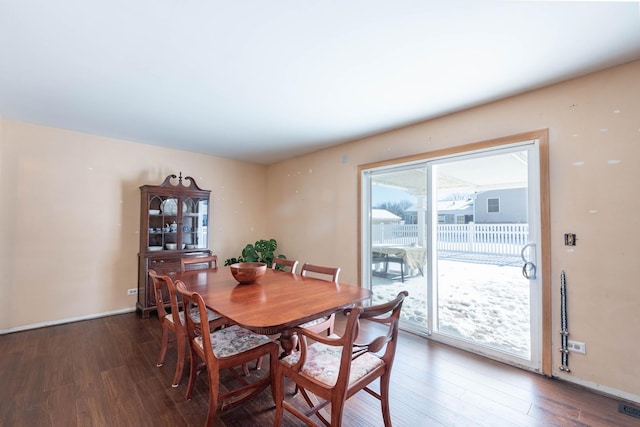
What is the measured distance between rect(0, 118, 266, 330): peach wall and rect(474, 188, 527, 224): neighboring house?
4.20m

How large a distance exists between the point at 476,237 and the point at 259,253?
11.3 feet

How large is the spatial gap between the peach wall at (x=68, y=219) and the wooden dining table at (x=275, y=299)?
6.52ft

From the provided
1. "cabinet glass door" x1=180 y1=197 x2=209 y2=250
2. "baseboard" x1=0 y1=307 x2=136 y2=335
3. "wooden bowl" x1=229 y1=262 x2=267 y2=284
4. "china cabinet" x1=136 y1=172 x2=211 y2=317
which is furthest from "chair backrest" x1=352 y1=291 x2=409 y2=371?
"baseboard" x1=0 y1=307 x2=136 y2=335

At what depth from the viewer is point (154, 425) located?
5.55ft

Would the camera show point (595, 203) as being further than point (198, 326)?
Yes

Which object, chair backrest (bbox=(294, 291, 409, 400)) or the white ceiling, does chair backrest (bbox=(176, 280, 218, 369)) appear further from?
the white ceiling

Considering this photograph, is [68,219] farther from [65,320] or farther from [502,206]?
[502,206]

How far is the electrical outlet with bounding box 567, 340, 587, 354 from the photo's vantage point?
209 centimetres

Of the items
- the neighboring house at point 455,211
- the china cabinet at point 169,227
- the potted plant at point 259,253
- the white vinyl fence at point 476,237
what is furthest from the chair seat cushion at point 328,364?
the potted plant at point 259,253

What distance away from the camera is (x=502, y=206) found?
104 inches

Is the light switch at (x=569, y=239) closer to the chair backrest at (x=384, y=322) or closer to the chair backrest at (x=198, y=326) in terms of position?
the chair backrest at (x=384, y=322)

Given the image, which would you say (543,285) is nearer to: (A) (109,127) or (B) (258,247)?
(B) (258,247)

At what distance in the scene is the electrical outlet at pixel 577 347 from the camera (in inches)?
82.3

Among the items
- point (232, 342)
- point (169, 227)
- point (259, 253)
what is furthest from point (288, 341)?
point (259, 253)
